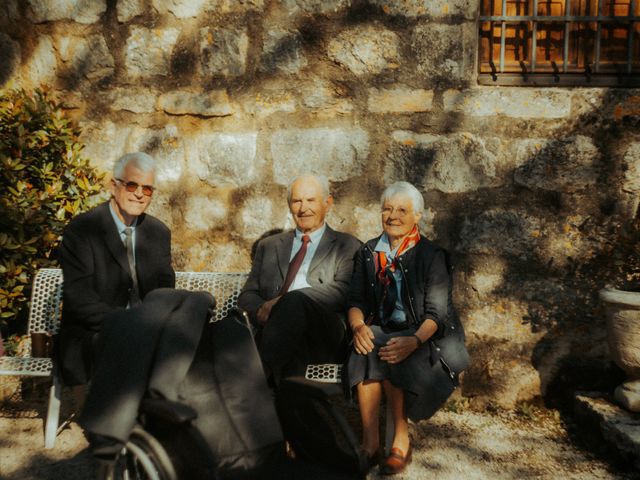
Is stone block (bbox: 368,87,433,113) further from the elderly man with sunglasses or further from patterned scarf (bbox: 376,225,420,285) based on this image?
the elderly man with sunglasses

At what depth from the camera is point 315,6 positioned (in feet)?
13.1

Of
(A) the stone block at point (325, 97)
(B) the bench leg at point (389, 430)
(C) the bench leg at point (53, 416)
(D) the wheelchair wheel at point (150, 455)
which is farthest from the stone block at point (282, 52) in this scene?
(D) the wheelchair wheel at point (150, 455)

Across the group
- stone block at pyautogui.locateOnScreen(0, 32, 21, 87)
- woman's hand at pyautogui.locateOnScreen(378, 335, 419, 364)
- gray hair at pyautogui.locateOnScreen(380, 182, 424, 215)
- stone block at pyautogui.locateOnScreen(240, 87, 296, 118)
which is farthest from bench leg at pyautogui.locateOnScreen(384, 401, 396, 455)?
stone block at pyautogui.locateOnScreen(0, 32, 21, 87)

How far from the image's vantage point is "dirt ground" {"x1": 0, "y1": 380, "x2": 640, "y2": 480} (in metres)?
3.19

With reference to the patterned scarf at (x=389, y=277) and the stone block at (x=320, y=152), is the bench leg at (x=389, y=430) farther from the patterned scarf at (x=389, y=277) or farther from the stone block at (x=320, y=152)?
the stone block at (x=320, y=152)

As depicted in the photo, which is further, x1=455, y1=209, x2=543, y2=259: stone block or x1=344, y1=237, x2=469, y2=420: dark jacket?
x1=455, y1=209, x2=543, y2=259: stone block

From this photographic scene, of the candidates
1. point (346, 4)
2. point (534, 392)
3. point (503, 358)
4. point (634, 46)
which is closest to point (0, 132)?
point (346, 4)

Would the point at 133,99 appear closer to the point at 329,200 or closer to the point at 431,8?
the point at 329,200

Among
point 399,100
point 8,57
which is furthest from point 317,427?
point 8,57

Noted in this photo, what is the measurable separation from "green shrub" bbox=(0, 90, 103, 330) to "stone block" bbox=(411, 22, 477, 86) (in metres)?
2.13

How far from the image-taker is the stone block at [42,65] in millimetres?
4266

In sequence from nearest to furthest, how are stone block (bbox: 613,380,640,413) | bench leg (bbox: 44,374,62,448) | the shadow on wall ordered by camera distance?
stone block (bbox: 613,380,640,413) → bench leg (bbox: 44,374,62,448) → the shadow on wall

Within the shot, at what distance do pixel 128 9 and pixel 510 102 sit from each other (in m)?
2.38

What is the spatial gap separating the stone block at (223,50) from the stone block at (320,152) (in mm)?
488
